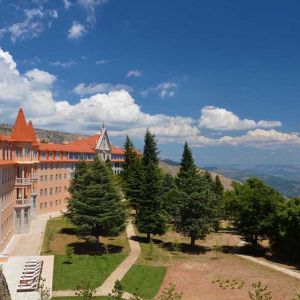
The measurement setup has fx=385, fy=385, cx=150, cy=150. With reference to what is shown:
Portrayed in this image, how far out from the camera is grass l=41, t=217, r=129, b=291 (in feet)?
114

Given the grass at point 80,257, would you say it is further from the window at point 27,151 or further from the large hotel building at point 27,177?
the window at point 27,151

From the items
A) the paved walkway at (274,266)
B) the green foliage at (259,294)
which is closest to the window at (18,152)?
the paved walkway at (274,266)

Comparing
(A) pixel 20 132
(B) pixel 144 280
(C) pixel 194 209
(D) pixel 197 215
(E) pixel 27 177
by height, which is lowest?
(B) pixel 144 280

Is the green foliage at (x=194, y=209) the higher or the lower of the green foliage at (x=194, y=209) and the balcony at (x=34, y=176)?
the lower

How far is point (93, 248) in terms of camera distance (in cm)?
4584

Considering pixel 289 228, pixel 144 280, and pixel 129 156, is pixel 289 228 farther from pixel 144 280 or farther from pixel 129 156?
pixel 129 156

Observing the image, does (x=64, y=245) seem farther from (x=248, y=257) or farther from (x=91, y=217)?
(x=248, y=257)

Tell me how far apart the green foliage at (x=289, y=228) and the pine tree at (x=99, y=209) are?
62.2 feet

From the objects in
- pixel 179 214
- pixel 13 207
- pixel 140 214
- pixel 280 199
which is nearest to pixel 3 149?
pixel 13 207

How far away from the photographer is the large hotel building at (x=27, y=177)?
45.9 m

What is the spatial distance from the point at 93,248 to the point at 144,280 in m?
12.1

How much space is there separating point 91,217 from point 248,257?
19690mm

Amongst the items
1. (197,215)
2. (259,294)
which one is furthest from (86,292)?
(197,215)

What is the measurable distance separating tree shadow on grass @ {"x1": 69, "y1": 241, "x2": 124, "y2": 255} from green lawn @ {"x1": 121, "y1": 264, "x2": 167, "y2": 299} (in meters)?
6.30
